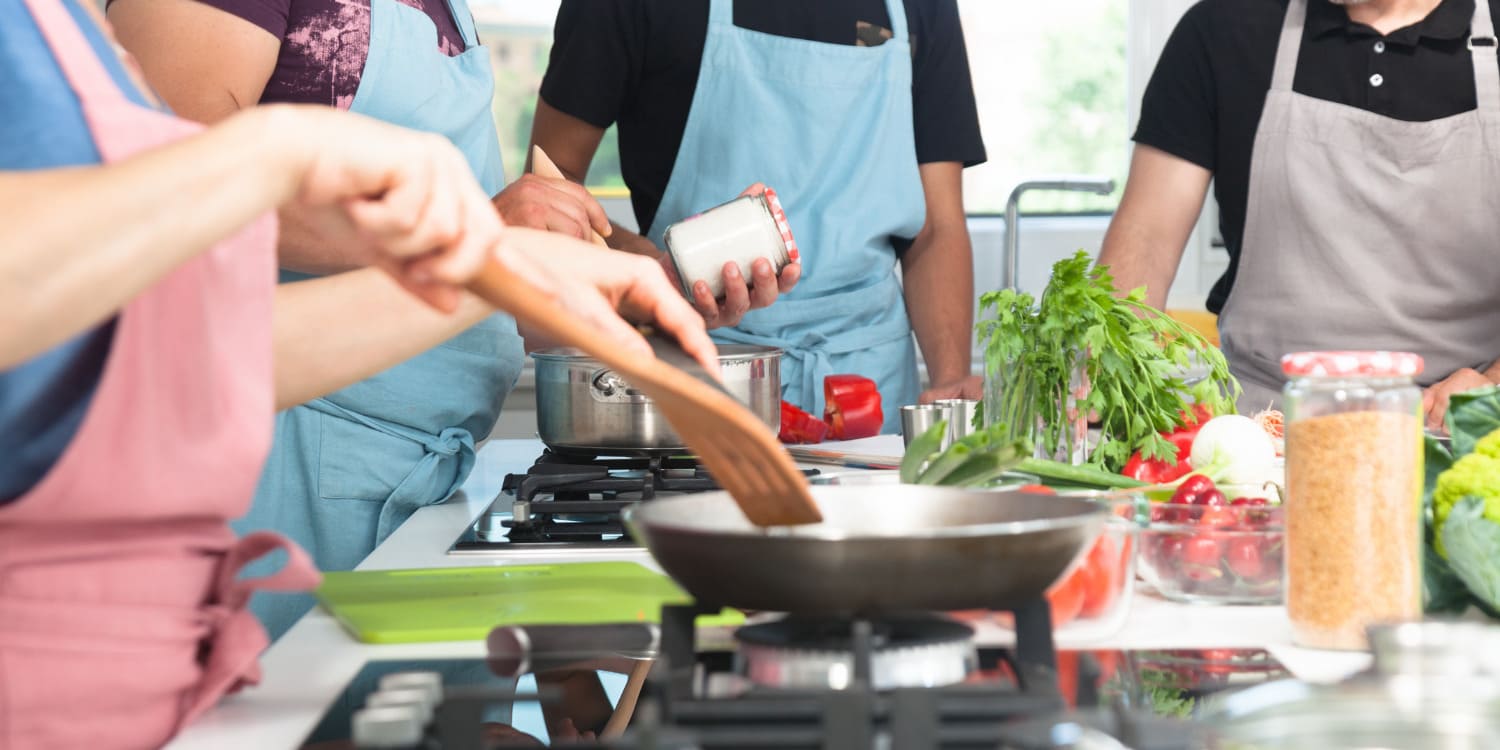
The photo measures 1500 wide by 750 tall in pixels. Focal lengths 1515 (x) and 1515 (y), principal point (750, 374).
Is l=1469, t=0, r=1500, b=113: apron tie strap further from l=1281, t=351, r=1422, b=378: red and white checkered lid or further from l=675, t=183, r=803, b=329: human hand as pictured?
l=1281, t=351, r=1422, b=378: red and white checkered lid

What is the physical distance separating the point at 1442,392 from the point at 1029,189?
1.14m

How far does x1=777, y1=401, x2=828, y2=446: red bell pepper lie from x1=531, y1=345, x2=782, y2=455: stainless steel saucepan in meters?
0.27

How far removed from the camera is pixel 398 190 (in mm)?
707

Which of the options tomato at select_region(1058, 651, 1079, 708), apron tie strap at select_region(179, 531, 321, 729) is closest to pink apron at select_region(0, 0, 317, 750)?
apron tie strap at select_region(179, 531, 321, 729)

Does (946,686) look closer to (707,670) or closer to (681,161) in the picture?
(707,670)

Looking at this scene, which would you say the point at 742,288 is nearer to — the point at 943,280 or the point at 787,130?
A: the point at 787,130

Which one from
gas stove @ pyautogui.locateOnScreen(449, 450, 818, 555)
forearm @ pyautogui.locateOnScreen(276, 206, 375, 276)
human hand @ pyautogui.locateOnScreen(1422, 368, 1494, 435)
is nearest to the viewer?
gas stove @ pyautogui.locateOnScreen(449, 450, 818, 555)

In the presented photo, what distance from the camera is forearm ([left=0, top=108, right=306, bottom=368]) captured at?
625 mm

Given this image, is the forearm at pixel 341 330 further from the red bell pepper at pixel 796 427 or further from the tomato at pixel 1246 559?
the red bell pepper at pixel 796 427

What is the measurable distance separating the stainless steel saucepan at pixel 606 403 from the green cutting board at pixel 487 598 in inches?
18.8

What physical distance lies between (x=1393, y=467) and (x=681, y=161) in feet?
6.15

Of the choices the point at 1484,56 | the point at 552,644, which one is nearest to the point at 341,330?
the point at 552,644

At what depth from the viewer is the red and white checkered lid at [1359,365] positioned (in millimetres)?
875

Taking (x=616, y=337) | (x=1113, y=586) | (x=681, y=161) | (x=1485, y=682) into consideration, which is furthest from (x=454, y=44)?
(x=1485, y=682)
